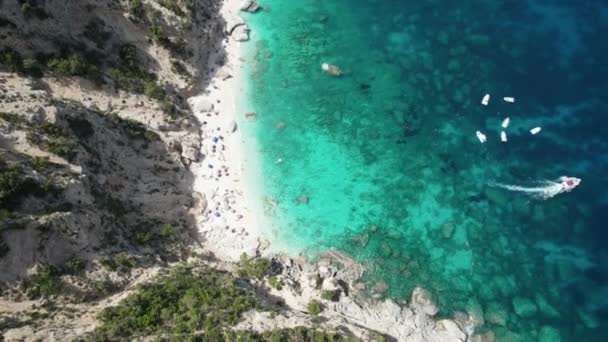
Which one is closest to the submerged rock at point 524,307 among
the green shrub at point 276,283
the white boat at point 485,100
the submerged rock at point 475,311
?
the submerged rock at point 475,311

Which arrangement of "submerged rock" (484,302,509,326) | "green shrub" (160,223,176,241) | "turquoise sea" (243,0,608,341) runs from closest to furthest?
"green shrub" (160,223,176,241) → "submerged rock" (484,302,509,326) → "turquoise sea" (243,0,608,341)

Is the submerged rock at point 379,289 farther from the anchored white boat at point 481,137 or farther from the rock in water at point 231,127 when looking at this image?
the rock in water at point 231,127

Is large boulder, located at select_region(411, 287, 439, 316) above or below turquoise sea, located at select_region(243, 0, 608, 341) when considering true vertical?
below

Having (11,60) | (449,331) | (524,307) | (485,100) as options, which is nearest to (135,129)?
(11,60)

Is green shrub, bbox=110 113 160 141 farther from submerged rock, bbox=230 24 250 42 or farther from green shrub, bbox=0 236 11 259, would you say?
submerged rock, bbox=230 24 250 42

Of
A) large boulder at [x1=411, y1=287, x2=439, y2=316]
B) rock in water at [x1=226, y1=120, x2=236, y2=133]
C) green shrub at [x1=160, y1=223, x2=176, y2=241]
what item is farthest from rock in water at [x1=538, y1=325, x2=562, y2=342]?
rock in water at [x1=226, y1=120, x2=236, y2=133]
